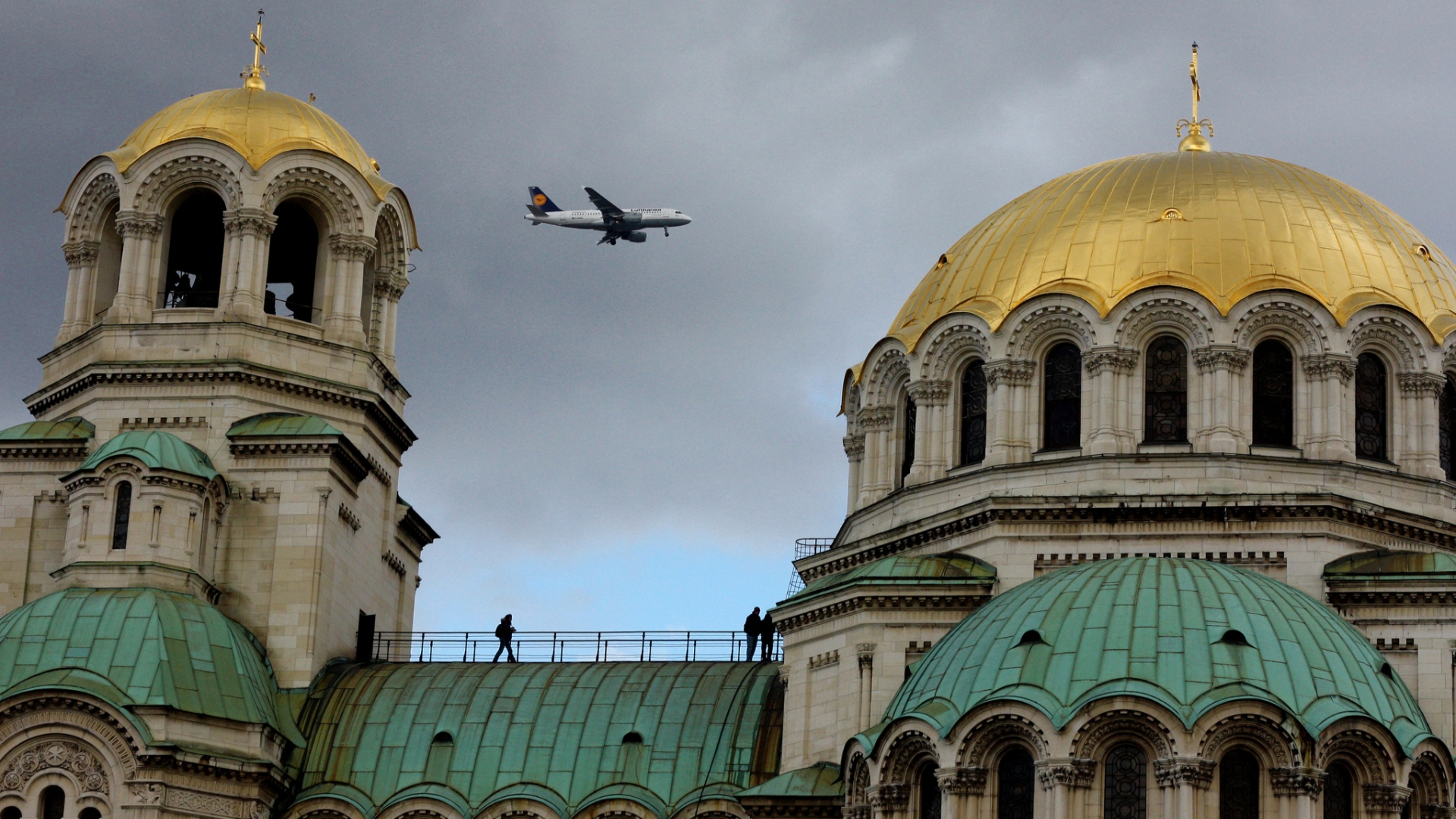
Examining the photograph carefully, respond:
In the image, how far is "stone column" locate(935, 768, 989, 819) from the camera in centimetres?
4238

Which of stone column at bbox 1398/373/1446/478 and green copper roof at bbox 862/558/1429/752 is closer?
green copper roof at bbox 862/558/1429/752

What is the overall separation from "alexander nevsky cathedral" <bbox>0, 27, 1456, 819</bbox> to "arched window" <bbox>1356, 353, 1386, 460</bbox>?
0.19 ft

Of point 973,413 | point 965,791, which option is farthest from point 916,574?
point 965,791

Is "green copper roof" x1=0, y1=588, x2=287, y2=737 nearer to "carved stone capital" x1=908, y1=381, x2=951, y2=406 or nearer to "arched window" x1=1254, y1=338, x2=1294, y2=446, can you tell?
"carved stone capital" x1=908, y1=381, x2=951, y2=406

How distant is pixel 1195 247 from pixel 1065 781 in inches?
534

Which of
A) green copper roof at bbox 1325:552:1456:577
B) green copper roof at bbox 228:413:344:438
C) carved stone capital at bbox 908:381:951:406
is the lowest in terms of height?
green copper roof at bbox 1325:552:1456:577

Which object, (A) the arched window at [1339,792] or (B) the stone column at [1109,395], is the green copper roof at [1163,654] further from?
(B) the stone column at [1109,395]

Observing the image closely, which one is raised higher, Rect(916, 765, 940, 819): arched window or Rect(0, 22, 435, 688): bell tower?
Rect(0, 22, 435, 688): bell tower

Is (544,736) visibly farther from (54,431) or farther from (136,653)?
(54,431)

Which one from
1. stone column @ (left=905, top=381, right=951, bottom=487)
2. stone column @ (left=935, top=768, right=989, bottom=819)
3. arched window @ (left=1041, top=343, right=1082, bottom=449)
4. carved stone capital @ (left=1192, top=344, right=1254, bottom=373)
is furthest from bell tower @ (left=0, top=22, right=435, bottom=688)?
carved stone capital @ (left=1192, top=344, right=1254, bottom=373)

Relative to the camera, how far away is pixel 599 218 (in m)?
78.1

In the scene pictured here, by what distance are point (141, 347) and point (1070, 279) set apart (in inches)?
657

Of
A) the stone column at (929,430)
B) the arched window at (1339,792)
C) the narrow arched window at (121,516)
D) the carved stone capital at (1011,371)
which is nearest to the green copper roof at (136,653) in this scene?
the narrow arched window at (121,516)

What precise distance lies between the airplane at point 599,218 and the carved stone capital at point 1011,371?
25.1 m
